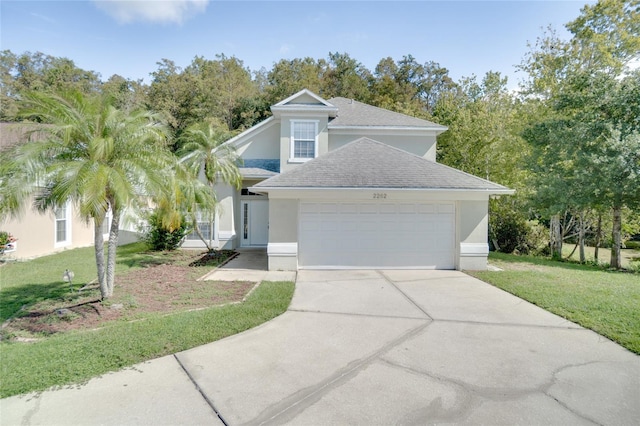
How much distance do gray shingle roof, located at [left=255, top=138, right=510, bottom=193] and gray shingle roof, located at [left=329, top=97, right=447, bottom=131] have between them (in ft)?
12.9

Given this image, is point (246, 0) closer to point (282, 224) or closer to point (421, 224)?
point (282, 224)

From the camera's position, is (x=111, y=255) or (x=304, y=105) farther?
(x=304, y=105)

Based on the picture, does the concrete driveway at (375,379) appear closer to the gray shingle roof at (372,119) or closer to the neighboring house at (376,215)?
the neighboring house at (376,215)

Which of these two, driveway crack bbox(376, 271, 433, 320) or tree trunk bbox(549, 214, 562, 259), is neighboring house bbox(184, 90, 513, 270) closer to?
driveway crack bbox(376, 271, 433, 320)

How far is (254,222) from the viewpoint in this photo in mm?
15406

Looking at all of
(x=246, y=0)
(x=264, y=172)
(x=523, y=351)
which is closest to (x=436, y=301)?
(x=523, y=351)

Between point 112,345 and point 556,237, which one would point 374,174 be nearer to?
point 112,345

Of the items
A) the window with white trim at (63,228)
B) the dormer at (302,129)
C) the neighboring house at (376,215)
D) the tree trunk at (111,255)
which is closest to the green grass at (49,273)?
the window with white trim at (63,228)

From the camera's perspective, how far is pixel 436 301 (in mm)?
7242

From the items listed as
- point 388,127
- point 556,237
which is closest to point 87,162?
point 388,127

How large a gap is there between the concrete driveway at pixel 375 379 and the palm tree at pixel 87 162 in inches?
147

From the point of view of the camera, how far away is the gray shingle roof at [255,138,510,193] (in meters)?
10.1

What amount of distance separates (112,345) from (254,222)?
10772 millimetres

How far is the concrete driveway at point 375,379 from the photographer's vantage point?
130 inches
